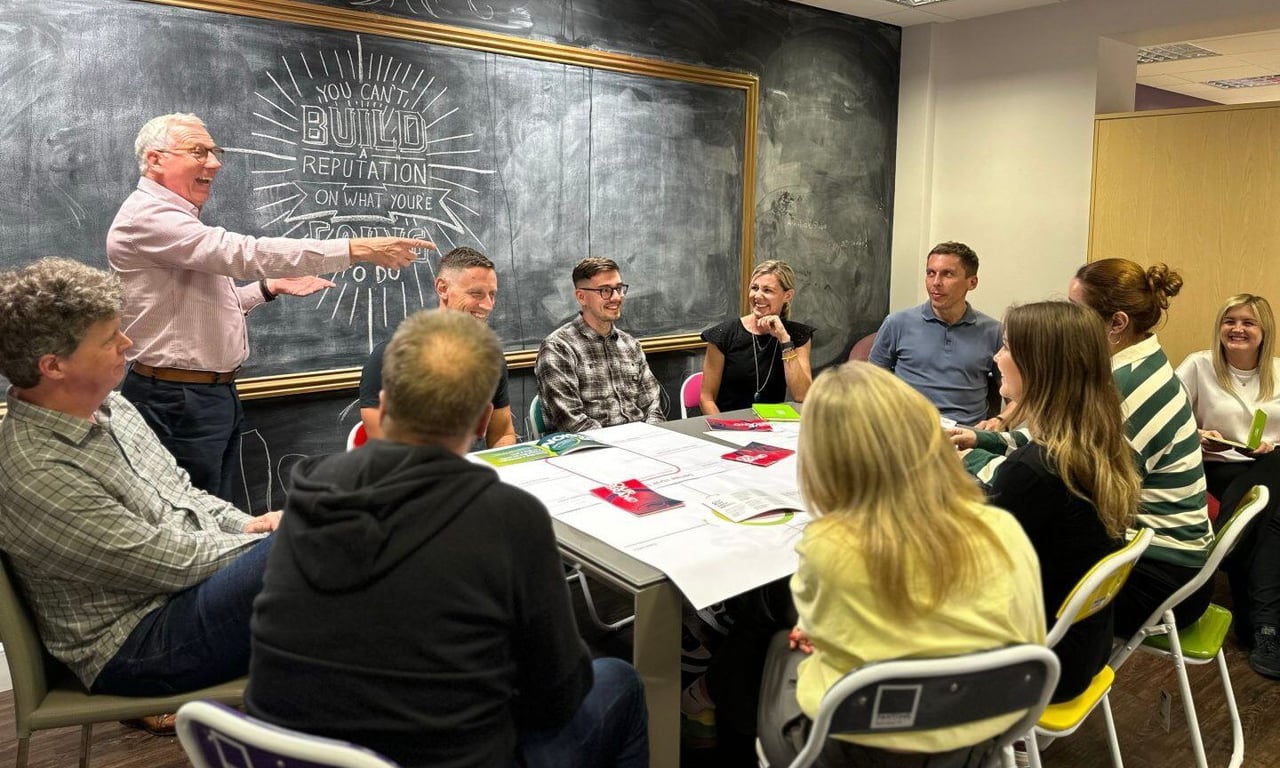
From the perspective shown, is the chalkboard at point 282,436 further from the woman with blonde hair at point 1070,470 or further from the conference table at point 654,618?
the woman with blonde hair at point 1070,470

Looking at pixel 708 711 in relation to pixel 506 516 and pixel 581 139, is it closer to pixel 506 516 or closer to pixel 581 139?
pixel 506 516

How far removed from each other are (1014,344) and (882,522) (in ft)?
2.71

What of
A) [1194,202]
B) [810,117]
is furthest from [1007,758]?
[810,117]

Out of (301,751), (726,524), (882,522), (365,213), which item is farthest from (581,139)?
(301,751)

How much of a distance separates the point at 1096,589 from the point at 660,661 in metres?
0.82

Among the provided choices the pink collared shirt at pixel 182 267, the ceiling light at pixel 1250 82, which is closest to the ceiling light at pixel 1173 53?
the ceiling light at pixel 1250 82

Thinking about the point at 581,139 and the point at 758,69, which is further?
the point at 758,69

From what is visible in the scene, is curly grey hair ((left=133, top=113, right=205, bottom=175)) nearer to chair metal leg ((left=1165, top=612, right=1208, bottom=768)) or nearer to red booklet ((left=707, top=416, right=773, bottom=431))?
red booklet ((left=707, top=416, right=773, bottom=431))

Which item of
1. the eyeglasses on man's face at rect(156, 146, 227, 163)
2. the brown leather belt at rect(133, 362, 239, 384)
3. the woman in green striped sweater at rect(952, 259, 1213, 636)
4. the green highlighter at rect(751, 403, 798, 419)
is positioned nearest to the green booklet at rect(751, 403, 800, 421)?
the green highlighter at rect(751, 403, 798, 419)

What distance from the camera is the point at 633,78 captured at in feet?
13.9

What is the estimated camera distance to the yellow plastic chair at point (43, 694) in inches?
64.1

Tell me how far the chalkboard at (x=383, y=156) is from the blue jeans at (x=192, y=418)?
1.67ft

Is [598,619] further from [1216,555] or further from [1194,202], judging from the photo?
[1194,202]

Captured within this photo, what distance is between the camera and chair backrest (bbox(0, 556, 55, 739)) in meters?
1.62
